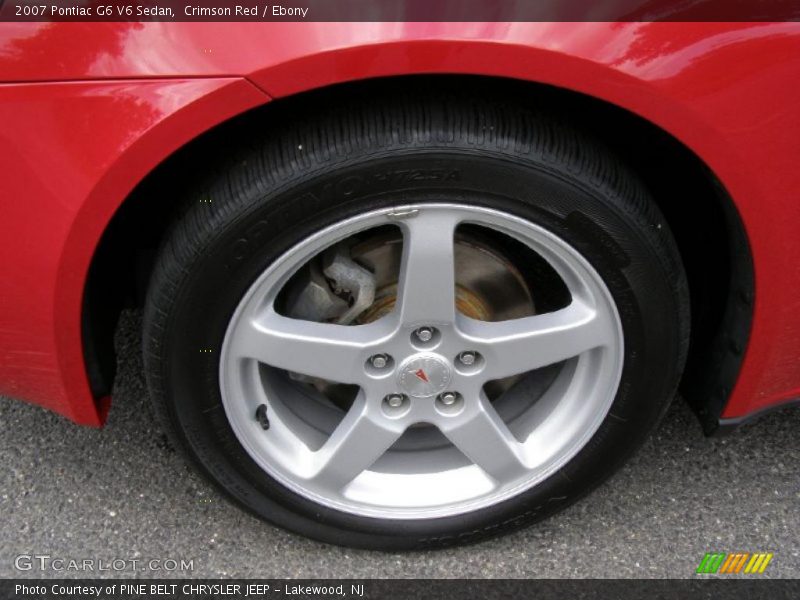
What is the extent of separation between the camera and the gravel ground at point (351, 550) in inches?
76.9

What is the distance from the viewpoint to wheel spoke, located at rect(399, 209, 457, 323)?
1.55 meters

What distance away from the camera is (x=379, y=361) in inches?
68.4

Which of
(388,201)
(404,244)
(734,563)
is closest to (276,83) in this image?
(388,201)

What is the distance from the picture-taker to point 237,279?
1552 millimetres

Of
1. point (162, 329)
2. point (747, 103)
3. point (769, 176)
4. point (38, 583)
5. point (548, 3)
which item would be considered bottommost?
point (38, 583)

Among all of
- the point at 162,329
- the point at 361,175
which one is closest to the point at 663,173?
the point at 361,175

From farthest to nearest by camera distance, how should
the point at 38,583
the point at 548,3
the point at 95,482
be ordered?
the point at 95,482 < the point at 38,583 < the point at 548,3

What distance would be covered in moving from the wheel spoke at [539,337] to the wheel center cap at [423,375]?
82 mm

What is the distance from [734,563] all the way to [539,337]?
0.74m

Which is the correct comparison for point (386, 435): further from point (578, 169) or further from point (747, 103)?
point (747, 103)

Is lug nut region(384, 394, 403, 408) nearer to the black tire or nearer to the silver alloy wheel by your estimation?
the silver alloy wheel

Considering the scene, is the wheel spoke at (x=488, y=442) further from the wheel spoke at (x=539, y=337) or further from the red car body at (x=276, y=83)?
the red car body at (x=276, y=83)

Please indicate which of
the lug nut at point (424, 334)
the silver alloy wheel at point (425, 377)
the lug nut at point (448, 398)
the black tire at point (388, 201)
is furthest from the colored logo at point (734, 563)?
the lug nut at point (424, 334)

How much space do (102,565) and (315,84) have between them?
1203mm
